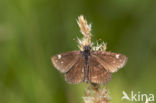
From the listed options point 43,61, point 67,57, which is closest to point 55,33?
point 43,61

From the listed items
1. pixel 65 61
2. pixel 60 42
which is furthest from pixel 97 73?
pixel 60 42

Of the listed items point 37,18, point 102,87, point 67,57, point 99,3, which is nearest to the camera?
point 102,87

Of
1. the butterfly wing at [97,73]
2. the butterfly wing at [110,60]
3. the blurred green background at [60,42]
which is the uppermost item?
the blurred green background at [60,42]

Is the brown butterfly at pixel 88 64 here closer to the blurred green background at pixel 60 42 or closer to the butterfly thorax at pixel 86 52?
the butterfly thorax at pixel 86 52

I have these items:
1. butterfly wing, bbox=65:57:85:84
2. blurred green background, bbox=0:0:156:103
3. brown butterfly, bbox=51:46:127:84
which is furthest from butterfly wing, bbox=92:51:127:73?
blurred green background, bbox=0:0:156:103

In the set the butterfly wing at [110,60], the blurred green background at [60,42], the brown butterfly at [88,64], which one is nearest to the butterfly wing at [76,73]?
the brown butterfly at [88,64]

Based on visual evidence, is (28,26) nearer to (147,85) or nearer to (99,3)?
(99,3)
